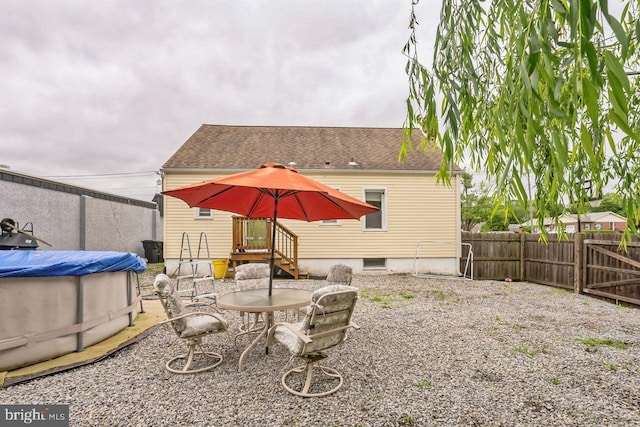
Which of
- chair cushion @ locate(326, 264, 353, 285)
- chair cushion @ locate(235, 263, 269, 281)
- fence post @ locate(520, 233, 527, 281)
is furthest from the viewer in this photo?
fence post @ locate(520, 233, 527, 281)

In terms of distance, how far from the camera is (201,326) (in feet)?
11.7

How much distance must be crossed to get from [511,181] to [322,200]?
3022mm

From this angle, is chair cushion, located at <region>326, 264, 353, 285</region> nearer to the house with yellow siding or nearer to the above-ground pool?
the above-ground pool

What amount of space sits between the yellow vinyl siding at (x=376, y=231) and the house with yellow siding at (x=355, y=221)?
1.3 inches

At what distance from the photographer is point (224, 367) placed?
3664mm

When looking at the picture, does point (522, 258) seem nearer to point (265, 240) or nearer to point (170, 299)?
point (265, 240)

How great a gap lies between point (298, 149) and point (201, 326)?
967cm

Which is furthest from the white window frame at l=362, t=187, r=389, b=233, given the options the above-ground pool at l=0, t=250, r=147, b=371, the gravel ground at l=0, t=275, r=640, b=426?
the above-ground pool at l=0, t=250, r=147, b=371

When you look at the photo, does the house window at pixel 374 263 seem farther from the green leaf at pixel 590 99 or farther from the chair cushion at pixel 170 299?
the green leaf at pixel 590 99

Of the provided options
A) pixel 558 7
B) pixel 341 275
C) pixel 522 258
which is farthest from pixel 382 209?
pixel 558 7

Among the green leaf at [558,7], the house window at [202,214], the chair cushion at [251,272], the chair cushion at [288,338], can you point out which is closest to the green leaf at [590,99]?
the green leaf at [558,7]

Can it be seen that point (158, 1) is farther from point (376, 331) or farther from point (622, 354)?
point (622, 354)

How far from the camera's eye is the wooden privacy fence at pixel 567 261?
7.00 m

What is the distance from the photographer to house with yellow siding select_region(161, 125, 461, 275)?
11.0 metres
